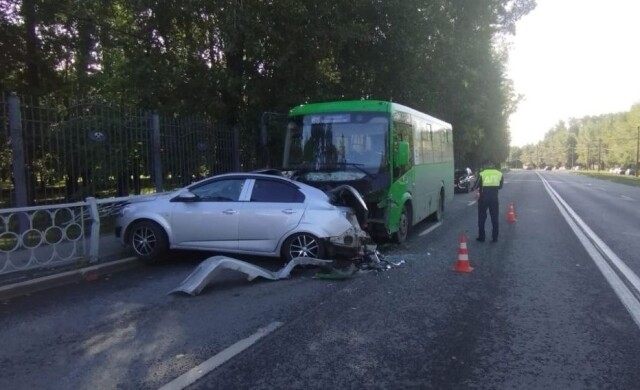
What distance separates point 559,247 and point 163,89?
1078cm

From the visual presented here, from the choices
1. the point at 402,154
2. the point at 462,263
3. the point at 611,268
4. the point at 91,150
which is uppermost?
the point at 91,150

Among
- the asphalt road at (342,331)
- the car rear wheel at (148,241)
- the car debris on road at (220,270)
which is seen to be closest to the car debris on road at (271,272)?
the car debris on road at (220,270)

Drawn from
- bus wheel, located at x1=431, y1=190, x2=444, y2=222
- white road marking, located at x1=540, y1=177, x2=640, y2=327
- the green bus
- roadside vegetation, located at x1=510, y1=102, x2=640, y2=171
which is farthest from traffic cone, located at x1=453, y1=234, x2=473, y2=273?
roadside vegetation, located at x1=510, y1=102, x2=640, y2=171

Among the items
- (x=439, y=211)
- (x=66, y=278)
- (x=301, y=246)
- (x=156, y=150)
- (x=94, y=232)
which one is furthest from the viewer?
(x=439, y=211)

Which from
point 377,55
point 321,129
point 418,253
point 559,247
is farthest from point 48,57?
point 559,247

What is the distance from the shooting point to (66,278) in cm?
750

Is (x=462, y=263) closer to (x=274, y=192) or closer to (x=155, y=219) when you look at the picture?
(x=274, y=192)

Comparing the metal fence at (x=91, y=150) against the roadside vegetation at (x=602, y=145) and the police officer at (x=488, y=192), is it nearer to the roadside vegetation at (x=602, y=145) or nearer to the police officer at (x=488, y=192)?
the police officer at (x=488, y=192)

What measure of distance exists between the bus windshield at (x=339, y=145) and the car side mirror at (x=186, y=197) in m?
2.50

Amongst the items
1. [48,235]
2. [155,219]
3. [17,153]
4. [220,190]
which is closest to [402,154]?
[220,190]

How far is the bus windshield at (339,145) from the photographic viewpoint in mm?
10289

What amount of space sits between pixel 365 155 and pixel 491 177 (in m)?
3.14

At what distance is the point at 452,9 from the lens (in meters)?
21.6

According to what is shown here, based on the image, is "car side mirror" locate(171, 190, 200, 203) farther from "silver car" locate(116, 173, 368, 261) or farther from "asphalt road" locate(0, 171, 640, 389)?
"asphalt road" locate(0, 171, 640, 389)
